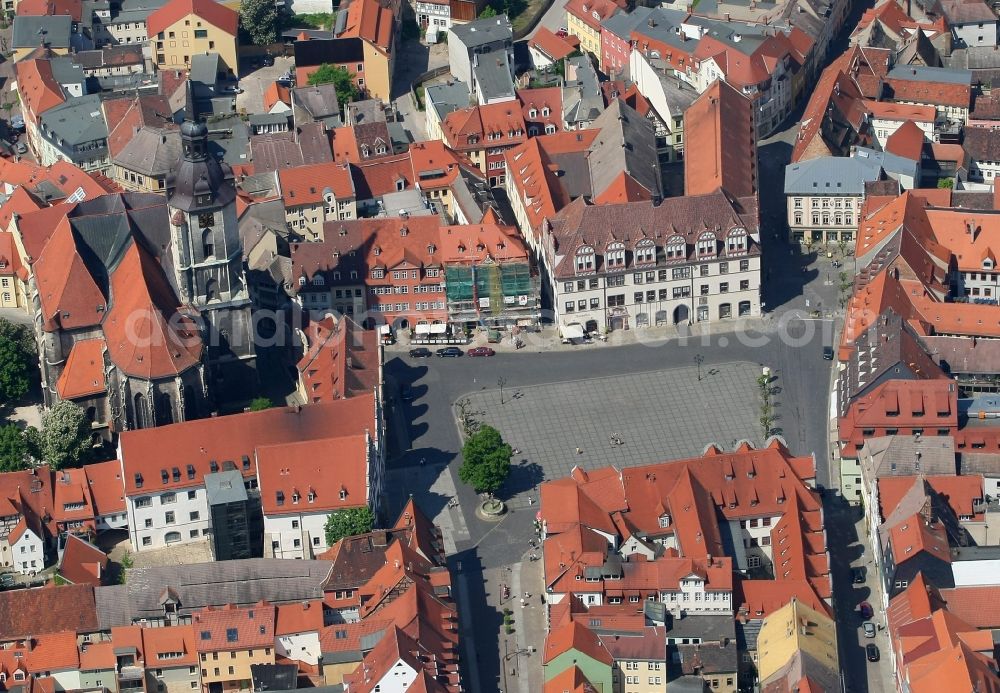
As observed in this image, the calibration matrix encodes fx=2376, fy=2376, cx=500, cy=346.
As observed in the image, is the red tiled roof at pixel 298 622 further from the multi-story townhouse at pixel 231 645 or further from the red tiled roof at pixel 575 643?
the red tiled roof at pixel 575 643

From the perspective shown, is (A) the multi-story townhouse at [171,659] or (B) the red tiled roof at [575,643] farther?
(A) the multi-story townhouse at [171,659]

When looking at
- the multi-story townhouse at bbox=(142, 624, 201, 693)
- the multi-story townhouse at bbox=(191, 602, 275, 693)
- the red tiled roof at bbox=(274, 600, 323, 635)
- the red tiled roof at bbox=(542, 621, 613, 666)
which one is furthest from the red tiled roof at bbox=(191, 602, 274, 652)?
the red tiled roof at bbox=(542, 621, 613, 666)

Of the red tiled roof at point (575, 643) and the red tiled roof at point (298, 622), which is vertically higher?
the red tiled roof at point (298, 622)

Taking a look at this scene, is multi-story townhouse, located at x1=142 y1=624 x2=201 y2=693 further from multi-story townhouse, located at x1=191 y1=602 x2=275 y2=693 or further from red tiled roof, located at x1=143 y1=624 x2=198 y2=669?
multi-story townhouse, located at x1=191 y1=602 x2=275 y2=693

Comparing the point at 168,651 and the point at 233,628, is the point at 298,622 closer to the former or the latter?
the point at 233,628

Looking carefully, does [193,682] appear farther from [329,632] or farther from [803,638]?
[803,638]

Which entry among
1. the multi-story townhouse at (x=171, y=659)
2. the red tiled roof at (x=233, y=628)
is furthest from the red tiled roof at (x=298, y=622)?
the multi-story townhouse at (x=171, y=659)

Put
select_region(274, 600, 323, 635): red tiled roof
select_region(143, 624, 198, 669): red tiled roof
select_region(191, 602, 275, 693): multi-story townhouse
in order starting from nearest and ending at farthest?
select_region(191, 602, 275, 693): multi-story townhouse, select_region(143, 624, 198, 669): red tiled roof, select_region(274, 600, 323, 635): red tiled roof

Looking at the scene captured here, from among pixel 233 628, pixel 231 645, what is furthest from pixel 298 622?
pixel 231 645
